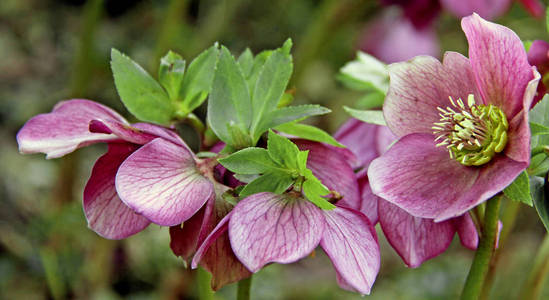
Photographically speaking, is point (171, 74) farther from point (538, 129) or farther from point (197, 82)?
point (538, 129)

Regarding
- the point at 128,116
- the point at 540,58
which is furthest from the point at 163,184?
the point at 128,116

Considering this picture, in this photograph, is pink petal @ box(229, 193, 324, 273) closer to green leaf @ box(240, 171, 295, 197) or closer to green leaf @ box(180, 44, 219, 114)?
green leaf @ box(240, 171, 295, 197)

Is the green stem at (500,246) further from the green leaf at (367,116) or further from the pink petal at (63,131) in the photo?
the pink petal at (63,131)

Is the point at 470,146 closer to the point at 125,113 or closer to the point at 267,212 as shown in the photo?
the point at 267,212

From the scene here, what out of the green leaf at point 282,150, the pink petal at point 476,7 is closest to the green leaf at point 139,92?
the green leaf at point 282,150

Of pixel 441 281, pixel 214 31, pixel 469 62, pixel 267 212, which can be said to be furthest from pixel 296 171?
pixel 214 31

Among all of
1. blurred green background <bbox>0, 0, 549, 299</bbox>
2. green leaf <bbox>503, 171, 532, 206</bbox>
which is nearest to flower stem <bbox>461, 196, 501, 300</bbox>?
green leaf <bbox>503, 171, 532, 206</bbox>
